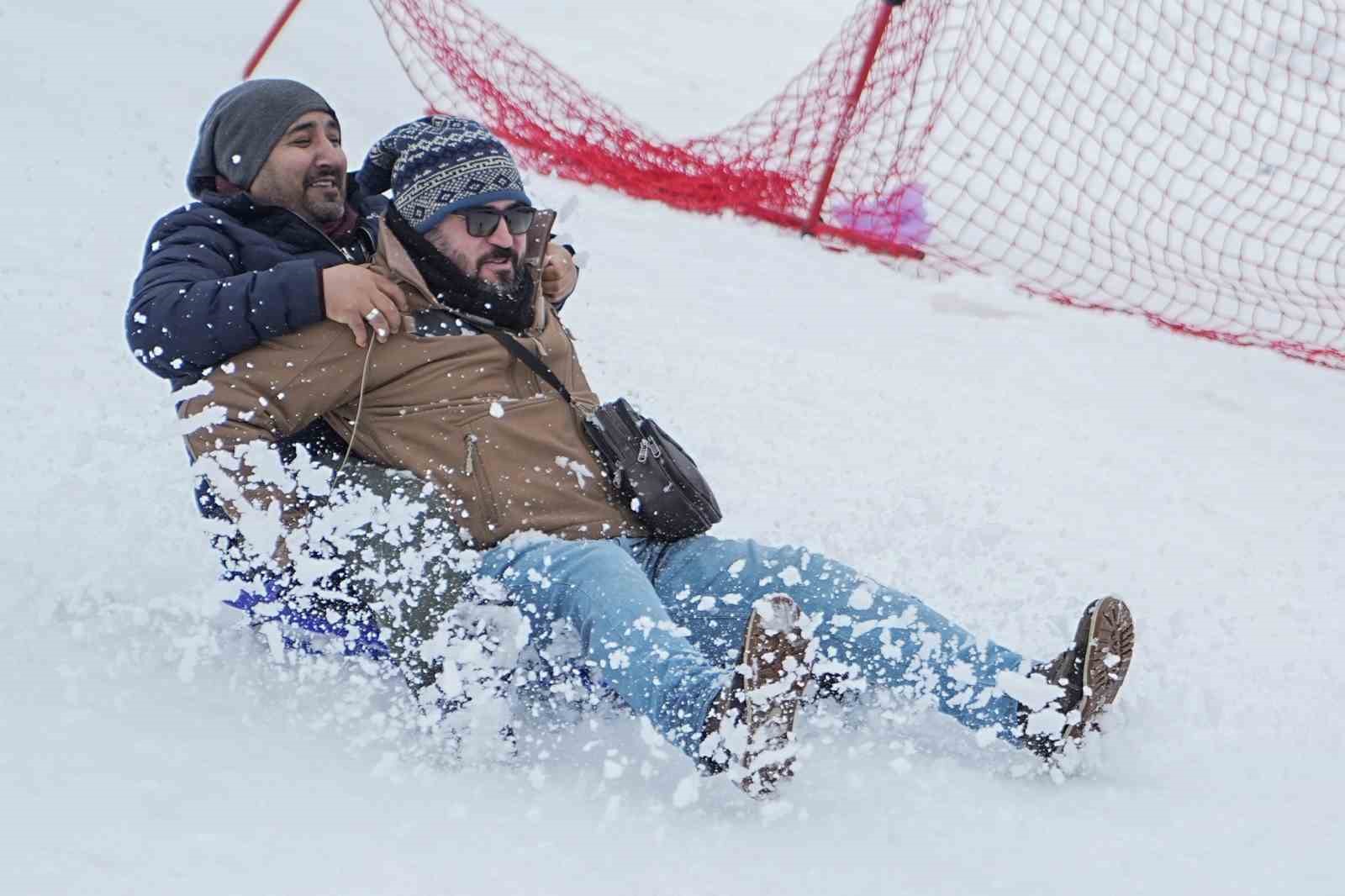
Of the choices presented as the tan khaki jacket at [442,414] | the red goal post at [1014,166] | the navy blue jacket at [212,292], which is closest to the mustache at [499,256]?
the tan khaki jacket at [442,414]

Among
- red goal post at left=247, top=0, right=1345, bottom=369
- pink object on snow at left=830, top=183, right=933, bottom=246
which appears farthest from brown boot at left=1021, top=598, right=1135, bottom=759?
pink object on snow at left=830, top=183, right=933, bottom=246

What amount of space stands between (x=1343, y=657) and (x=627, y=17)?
590cm

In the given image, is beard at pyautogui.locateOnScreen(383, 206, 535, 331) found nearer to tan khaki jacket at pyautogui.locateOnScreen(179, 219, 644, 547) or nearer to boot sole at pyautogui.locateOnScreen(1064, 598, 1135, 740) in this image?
tan khaki jacket at pyautogui.locateOnScreen(179, 219, 644, 547)

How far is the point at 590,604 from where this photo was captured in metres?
2.20

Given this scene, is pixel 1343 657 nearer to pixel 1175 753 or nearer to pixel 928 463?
pixel 1175 753

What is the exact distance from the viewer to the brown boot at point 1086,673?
2.20 meters

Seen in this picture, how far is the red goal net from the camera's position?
16.5 ft

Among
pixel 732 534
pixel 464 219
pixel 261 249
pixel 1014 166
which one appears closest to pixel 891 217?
pixel 1014 166

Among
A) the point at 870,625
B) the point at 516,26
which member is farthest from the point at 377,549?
the point at 516,26

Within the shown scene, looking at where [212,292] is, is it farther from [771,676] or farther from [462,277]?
[771,676]

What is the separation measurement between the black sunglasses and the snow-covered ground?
795 mm

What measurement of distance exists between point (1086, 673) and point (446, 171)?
1357 millimetres

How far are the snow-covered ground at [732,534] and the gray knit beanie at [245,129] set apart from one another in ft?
2.00

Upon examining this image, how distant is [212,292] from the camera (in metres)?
2.33
